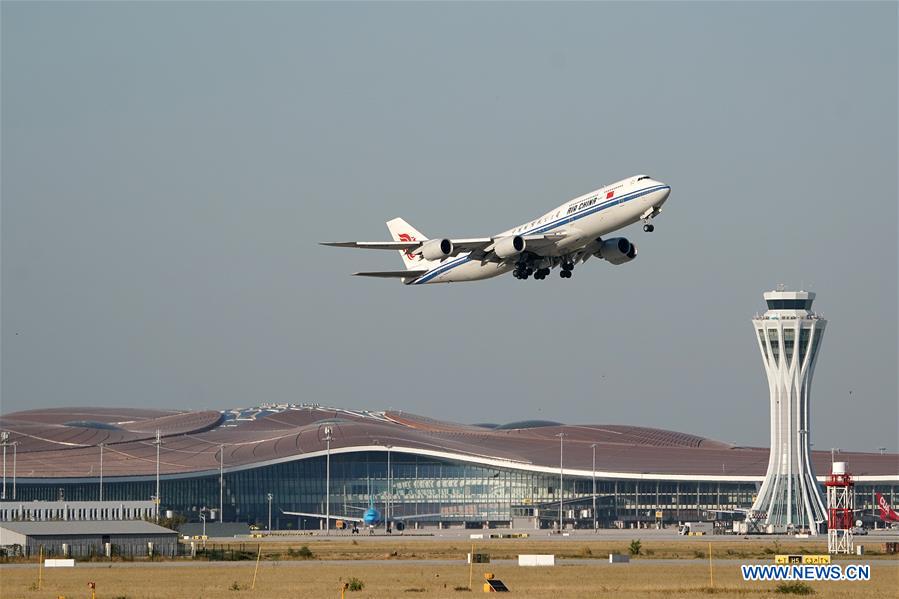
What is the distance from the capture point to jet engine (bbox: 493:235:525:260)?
85.8 meters

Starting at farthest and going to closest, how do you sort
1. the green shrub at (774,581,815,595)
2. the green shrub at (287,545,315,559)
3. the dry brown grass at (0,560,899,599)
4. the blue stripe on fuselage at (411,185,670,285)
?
the green shrub at (287,545,315,559), the blue stripe on fuselage at (411,185,670,285), the dry brown grass at (0,560,899,599), the green shrub at (774,581,815,595)

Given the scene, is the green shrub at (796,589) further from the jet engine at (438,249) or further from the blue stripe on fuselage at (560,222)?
the jet engine at (438,249)

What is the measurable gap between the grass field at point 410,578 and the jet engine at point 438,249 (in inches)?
716

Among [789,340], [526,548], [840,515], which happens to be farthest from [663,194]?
[789,340]

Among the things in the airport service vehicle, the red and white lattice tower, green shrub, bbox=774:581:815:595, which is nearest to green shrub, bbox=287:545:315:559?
the red and white lattice tower

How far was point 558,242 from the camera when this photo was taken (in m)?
86.3

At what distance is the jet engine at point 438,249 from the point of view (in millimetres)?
86312

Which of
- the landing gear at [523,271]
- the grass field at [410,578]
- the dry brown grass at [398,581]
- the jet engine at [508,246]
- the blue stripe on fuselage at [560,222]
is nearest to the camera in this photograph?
the dry brown grass at [398,581]

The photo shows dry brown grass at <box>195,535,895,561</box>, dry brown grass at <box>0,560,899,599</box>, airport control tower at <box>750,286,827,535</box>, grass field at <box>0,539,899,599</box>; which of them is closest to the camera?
dry brown grass at <box>0,560,899,599</box>

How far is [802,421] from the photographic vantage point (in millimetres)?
193750

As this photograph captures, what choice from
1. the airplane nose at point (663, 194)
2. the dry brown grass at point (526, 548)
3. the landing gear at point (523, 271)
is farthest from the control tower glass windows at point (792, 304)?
the airplane nose at point (663, 194)

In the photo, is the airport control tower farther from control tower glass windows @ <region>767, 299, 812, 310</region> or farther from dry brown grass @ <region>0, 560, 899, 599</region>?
dry brown grass @ <region>0, 560, 899, 599</region>

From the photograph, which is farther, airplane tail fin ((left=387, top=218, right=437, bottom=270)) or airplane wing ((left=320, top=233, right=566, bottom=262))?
airplane tail fin ((left=387, top=218, right=437, bottom=270))

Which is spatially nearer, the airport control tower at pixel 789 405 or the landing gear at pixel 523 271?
the landing gear at pixel 523 271
